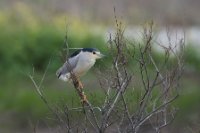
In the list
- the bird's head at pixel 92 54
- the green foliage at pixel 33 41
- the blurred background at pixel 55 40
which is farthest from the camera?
the green foliage at pixel 33 41

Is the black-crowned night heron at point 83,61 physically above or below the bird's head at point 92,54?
below

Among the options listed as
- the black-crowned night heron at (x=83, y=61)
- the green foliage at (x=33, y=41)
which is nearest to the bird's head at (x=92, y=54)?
the black-crowned night heron at (x=83, y=61)

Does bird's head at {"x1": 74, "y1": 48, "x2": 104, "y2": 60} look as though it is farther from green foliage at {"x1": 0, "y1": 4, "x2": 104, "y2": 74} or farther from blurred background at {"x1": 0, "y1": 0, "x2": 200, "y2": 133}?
green foliage at {"x1": 0, "y1": 4, "x2": 104, "y2": 74}

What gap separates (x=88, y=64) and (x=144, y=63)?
1175 millimetres

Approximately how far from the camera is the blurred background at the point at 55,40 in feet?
37.3

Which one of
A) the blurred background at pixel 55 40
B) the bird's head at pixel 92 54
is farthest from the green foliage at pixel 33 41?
the bird's head at pixel 92 54

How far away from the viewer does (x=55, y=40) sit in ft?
44.7

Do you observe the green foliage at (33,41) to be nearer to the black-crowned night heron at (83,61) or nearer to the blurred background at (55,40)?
the blurred background at (55,40)

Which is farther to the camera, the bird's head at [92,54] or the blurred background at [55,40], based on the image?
the blurred background at [55,40]

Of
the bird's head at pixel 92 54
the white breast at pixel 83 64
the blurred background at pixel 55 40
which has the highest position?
the bird's head at pixel 92 54

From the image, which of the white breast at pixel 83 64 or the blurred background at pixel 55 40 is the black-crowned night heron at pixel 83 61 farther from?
the blurred background at pixel 55 40

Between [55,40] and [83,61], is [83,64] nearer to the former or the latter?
[83,61]

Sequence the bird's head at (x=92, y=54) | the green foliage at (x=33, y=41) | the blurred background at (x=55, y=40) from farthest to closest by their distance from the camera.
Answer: the green foliage at (x=33, y=41), the blurred background at (x=55, y=40), the bird's head at (x=92, y=54)

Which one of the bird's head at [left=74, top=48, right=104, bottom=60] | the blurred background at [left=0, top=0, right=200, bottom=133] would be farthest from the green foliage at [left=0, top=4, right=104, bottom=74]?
the bird's head at [left=74, top=48, right=104, bottom=60]
